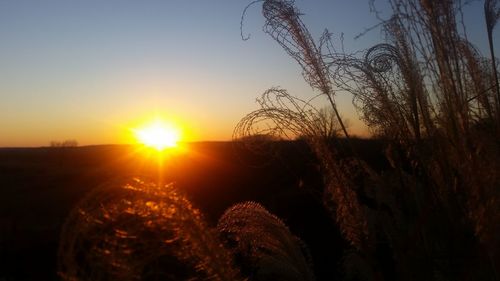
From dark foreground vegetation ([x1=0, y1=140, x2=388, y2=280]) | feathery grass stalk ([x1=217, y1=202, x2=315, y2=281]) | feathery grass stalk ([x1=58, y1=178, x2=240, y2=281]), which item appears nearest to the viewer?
feathery grass stalk ([x1=58, y1=178, x2=240, y2=281])

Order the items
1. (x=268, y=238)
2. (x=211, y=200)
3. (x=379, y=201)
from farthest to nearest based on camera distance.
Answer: (x=211, y=200) → (x=379, y=201) → (x=268, y=238)

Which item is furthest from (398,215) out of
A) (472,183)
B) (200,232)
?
(200,232)

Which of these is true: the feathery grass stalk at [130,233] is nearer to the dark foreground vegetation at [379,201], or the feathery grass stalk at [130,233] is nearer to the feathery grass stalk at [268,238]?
the dark foreground vegetation at [379,201]

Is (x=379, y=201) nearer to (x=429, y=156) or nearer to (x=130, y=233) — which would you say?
(x=429, y=156)

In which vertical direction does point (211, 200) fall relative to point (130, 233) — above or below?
below

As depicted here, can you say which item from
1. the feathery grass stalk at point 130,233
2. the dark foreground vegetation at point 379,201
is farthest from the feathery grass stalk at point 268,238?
the feathery grass stalk at point 130,233

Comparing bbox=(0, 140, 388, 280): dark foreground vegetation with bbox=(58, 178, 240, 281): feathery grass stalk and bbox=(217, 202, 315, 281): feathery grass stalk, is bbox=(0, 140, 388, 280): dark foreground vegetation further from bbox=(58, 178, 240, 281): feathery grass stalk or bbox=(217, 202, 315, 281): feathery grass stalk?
bbox=(58, 178, 240, 281): feathery grass stalk

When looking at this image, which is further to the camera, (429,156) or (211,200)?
Result: (211,200)

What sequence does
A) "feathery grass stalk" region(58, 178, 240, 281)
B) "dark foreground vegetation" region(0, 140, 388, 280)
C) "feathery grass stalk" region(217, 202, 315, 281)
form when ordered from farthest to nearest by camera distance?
"dark foreground vegetation" region(0, 140, 388, 280) → "feathery grass stalk" region(217, 202, 315, 281) → "feathery grass stalk" region(58, 178, 240, 281)

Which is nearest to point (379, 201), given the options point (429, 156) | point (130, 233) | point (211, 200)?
point (429, 156)

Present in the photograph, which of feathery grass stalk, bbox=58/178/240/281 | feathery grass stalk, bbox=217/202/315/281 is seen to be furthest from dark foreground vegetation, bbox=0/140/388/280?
feathery grass stalk, bbox=58/178/240/281

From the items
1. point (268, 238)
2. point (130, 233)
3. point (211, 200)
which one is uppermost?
point (130, 233)

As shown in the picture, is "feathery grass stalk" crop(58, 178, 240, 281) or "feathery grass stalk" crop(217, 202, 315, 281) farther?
"feathery grass stalk" crop(217, 202, 315, 281)

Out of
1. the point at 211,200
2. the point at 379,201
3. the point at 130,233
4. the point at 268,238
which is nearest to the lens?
the point at 130,233
